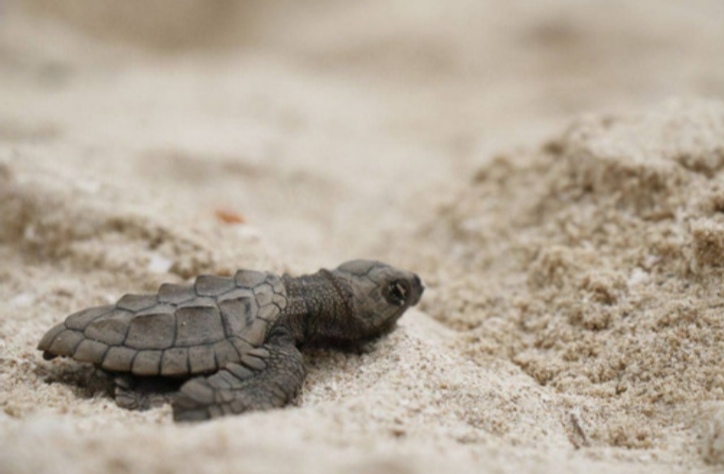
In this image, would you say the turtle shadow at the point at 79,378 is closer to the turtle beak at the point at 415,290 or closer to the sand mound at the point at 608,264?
the turtle beak at the point at 415,290

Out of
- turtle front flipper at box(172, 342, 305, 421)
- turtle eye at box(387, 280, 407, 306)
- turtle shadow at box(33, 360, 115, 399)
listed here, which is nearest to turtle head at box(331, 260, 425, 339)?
turtle eye at box(387, 280, 407, 306)

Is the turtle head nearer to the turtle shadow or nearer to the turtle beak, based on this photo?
the turtle beak

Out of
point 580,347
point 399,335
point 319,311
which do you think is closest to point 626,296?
point 580,347

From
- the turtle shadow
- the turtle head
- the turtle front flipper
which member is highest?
the turtle head

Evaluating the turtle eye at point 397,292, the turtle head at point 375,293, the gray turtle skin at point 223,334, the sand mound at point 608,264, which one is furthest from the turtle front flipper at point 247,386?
the sand mound at point 608,264

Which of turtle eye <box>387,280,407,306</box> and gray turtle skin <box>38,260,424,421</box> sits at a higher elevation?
turtle eye <box>387,280,407,306</box>

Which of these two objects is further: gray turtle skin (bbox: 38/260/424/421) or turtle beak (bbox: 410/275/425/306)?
turtle beak (bbox: 410/275/425/306)

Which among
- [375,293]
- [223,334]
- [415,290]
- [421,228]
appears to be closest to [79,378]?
[223,334]
